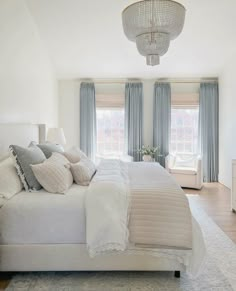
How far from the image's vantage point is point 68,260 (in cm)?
224

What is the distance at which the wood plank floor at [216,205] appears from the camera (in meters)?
3.31

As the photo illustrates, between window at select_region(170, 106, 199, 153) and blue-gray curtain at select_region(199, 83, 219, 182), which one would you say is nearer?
blue-gray curtain at select_region(199, 83, 219, 182)

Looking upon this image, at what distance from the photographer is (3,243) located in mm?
2215

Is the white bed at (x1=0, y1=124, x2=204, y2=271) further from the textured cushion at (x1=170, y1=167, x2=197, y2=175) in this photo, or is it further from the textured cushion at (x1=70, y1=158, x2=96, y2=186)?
the textured cushion at (x1=170, y1=167, x2=197, y2=175)

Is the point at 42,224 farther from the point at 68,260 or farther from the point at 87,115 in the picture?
the point at 87,115

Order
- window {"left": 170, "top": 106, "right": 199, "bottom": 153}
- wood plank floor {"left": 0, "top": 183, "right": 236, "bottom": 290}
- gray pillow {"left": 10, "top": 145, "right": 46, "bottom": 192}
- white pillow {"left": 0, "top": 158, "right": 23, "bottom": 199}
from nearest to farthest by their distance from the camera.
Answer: white pillow {"left": 0, "top": 158, "right": 23, "bottom": 199} < gray pillow {"left": 10, "top": 145, "right": 46, "bottom": 192} < wood plank floor {"left": 0, "top": 183, "right": 236, "bottom": 290} < window {"left": 170, "top": 106, "right": 199, "bottom": 153}

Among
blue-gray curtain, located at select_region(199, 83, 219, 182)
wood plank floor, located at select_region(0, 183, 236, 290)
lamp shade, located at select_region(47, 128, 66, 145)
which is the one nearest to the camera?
wood plank floor, located at select_region(0, 183, 236, 290)

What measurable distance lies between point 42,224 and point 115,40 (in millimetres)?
3699

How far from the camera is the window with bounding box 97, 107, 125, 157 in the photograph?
22.2 feet

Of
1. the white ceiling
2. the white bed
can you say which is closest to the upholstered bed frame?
the white bed

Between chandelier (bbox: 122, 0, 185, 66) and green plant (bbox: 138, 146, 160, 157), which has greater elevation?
chandelier (bbox: 122, 0, 185, 66)

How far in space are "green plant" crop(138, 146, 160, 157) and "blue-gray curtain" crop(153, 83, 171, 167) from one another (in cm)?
12

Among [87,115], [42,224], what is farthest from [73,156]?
[87,115]

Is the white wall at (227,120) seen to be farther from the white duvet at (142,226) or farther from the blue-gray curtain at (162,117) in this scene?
the white duvet at (142,226)
